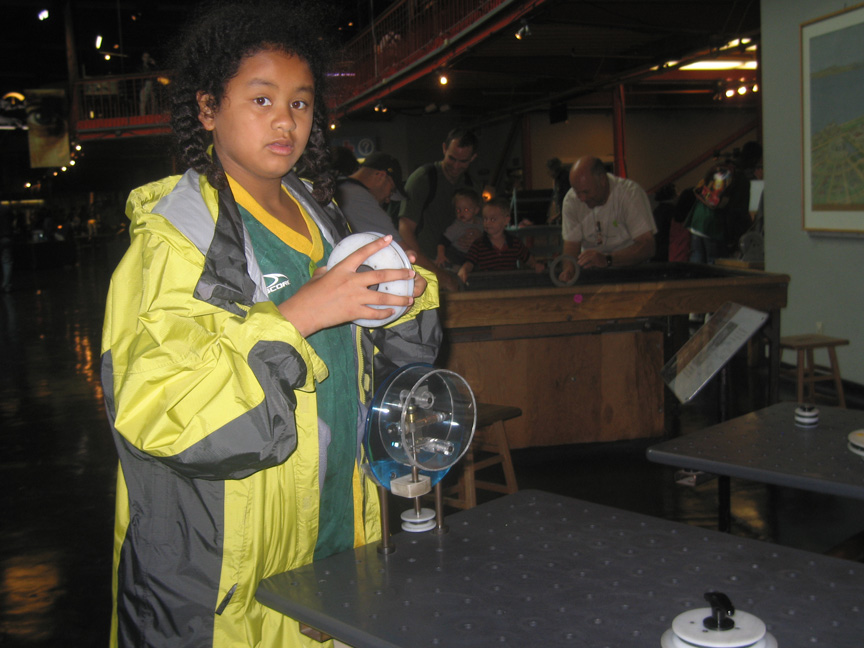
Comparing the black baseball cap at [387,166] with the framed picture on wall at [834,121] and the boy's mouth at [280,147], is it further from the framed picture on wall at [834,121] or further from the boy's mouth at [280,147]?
the framed picture on wall at [834,121]

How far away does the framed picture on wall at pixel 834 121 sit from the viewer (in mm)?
4637

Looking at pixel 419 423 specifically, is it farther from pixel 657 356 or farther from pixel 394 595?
pixel 657 356

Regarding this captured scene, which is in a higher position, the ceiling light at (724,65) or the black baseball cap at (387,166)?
the ceiling light at (724,65)

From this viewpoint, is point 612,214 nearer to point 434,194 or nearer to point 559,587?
point 434,194

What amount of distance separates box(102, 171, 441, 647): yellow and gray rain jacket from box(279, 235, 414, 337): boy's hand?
0.11ft

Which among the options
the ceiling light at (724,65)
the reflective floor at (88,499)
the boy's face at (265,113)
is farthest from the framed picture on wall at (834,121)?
the ceiling light at (724,65)

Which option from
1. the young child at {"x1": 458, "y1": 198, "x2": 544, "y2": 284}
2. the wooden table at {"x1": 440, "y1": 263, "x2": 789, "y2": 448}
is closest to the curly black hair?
the wooden table at {"x1": 440, "y1": 263, "x2": 789, "y2": 448}

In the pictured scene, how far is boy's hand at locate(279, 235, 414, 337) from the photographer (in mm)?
1100

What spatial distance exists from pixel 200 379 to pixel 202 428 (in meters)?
0.07

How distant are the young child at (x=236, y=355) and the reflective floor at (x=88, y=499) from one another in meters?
1.84

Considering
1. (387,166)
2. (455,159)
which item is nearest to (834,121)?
(455,159)

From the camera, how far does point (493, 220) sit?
5047mm

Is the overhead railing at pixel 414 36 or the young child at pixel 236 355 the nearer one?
the young child at pixel 236 355

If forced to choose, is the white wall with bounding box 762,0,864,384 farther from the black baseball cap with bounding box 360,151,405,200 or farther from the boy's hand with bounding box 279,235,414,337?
the boy's hand with bounding box 279,235,414,337
